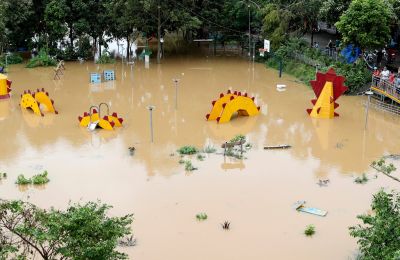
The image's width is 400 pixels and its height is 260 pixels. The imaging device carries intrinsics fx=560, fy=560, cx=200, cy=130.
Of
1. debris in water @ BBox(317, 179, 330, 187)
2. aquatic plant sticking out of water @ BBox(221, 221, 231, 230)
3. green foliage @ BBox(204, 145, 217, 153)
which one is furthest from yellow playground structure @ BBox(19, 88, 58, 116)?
aquatic plant sticking out of water @ BBox(221, 221, 231, 230)

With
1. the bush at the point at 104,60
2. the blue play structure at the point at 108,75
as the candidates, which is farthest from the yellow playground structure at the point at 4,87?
the bush at the point at 104,60

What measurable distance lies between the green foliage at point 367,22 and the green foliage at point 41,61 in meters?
15.0

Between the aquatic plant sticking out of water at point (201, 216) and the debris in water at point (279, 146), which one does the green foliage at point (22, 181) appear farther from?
the debris in water at point (279, 146)

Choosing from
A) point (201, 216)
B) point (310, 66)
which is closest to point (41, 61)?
point (310, 66)

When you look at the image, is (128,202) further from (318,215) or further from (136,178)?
(318,215)

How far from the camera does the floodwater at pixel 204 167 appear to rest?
37.6 feet

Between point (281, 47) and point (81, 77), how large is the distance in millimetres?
9760

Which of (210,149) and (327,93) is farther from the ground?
(327,93)

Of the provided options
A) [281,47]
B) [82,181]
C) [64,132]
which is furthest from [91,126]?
[281,47]

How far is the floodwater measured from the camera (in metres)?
11.5

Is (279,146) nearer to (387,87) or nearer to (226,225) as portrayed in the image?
(226,225)

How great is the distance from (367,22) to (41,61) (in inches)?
→ 646

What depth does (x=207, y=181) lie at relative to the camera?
561 inches

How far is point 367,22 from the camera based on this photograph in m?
22.1
